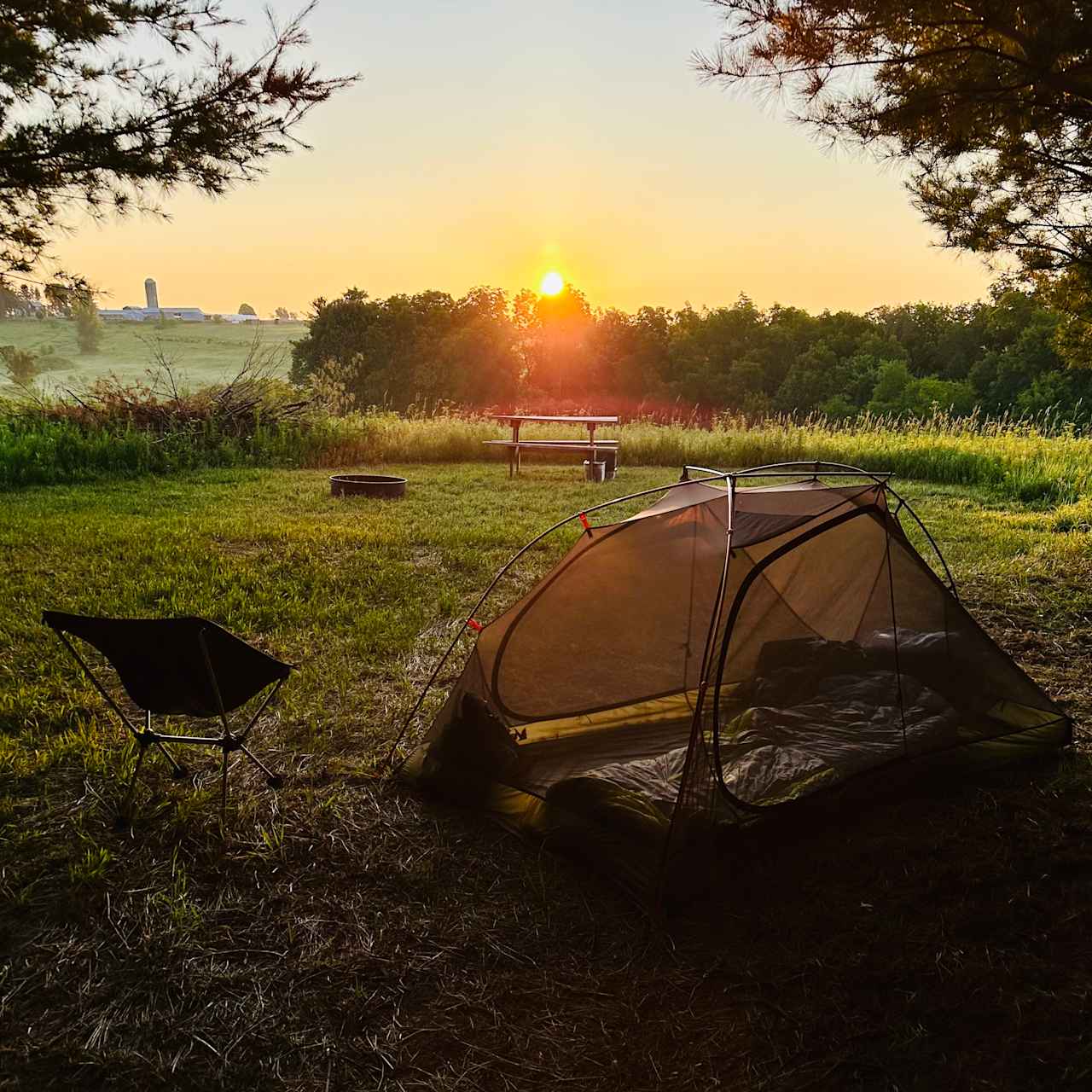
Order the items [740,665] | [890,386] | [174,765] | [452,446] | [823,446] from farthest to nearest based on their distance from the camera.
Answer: [890,386] < [452,446] < [823,446] < [740,665] < [174,765]

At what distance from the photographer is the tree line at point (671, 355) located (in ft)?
95.5

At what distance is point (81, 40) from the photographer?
18.1 ft

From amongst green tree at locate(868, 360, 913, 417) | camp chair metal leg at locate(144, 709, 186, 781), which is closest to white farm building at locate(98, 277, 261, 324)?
green tree at locate(868, 360, 913, 417)

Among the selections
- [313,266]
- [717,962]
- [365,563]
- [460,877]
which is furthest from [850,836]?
[313,266]

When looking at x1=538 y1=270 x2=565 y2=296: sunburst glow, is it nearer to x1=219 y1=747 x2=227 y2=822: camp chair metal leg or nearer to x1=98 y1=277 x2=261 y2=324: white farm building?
x1=98 y1=277 x2=261 y2=324: white farm building

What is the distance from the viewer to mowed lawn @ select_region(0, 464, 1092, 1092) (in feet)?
6.36

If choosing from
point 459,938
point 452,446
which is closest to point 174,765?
point 459,938

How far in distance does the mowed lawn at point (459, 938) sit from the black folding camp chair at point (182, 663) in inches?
15.8

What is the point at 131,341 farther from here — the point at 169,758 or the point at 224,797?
the point at 224,797

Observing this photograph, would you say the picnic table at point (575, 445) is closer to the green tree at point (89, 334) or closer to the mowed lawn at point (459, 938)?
the mowed lawn at point (459, 938)

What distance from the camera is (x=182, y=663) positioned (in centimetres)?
266

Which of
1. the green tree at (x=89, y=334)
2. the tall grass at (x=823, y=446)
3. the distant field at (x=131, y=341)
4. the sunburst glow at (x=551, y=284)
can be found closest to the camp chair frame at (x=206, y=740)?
the tall grass at (x=823, y=446)

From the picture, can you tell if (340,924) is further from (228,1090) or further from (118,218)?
(118,218)

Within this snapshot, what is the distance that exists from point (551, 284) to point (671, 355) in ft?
24.5
